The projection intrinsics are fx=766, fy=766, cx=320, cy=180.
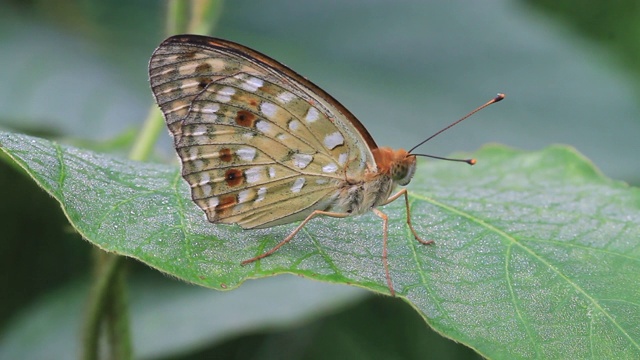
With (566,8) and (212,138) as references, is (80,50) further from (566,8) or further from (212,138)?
(566,8)

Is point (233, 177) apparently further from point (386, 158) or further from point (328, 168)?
point (386, 158)

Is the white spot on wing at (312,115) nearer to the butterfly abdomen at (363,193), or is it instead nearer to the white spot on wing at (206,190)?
the butterfly abdomen at (363,193)

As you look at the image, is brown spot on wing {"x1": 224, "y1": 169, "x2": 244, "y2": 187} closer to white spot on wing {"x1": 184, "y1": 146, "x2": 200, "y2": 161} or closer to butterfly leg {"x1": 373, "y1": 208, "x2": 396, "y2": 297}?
white spot on wing {"x1": 184, "y1": 146, "x2": 200, "y2": 161}

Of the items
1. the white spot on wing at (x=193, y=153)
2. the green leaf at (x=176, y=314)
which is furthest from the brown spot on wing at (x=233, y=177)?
the green leaf at (x=176, y=314)

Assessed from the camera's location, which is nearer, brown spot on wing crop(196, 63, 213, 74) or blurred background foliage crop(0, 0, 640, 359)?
brown spot on wing crop(196, 63, 213, 74)

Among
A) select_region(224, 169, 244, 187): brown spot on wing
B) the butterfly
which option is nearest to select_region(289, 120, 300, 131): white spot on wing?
the butterfly

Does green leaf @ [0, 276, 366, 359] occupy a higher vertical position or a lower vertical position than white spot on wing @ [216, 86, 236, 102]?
lower

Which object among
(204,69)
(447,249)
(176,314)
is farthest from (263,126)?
(176,314)
